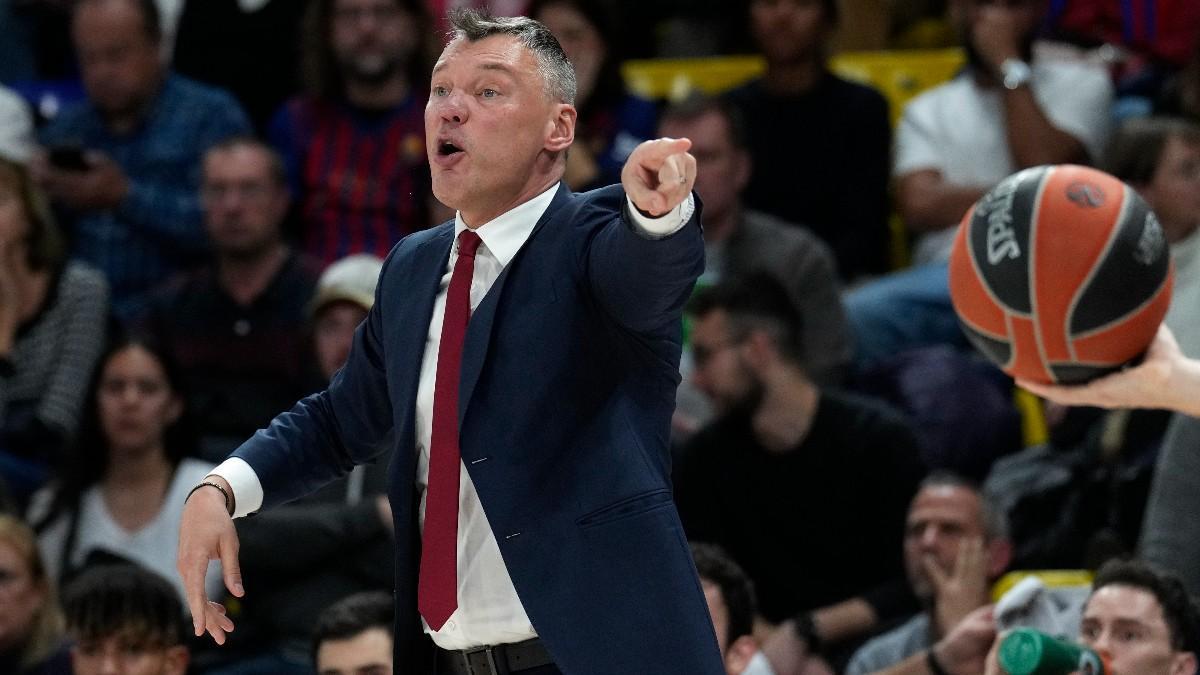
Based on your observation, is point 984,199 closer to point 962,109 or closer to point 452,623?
point 452,623

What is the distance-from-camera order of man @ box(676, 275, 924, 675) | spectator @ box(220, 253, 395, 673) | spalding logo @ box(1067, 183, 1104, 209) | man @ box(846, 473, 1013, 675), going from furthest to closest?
man @ box(676, 275, 924, 675) → spectator @ box(220, 253, 395, 673) → man @ box(846, 473, 1013, 675) → spalding logo @ box(1067, 183, 1104, 209)

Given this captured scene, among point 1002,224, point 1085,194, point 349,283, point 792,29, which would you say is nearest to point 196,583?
point 1002,224

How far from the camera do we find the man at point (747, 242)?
6.70 meters

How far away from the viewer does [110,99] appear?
7.38 meters

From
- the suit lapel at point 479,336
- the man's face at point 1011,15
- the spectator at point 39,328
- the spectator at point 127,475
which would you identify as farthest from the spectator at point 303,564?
the man's face at point 1011,15

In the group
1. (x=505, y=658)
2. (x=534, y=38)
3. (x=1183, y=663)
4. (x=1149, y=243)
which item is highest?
(x=534, y=38)

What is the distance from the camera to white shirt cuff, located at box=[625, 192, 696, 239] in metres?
2.86

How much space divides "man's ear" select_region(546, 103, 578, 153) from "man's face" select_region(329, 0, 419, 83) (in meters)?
4.20

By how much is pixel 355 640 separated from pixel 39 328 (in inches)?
88.2

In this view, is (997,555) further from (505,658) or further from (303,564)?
(505,658)

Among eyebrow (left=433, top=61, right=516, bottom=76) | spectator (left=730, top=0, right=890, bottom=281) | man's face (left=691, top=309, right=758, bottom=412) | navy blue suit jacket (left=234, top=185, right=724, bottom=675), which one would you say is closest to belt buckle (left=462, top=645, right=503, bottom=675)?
navy blue suit jacket (left=234, top=185, right=724, bottom=675)

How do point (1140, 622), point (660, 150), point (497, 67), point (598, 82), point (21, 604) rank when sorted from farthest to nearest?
1. point (598, 82)
2. point (21, 604)
3. point (1140, 622)
4. point (497, 67)
5. point (660, 150)

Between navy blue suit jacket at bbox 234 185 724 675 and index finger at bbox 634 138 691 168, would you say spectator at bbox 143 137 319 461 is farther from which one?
index finger at bbox 634 138 691 168

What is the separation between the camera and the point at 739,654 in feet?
16.4
